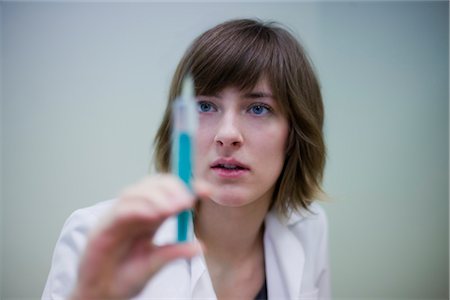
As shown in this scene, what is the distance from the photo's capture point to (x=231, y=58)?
2.52 ft

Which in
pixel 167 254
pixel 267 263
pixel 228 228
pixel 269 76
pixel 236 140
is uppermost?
pixel 269 76

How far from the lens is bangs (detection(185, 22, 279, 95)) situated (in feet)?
2.49

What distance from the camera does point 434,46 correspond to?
1.39 m

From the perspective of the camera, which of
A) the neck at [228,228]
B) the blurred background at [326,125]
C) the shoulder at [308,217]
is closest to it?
the neck at [228,228]

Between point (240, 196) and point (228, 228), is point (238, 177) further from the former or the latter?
point (228, 228)

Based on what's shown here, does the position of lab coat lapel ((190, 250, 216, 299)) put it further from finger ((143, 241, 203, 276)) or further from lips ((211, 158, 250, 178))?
finger ((143, 241, 203, 276))

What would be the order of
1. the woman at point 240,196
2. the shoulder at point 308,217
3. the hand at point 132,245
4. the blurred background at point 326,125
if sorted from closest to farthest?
the hand at point 132,245 → the woman at point 240,196 → the shoulder at point 308,217 → the blurred background at point 326,125

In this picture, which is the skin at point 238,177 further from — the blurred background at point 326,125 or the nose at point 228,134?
the blurred background at point 326,125

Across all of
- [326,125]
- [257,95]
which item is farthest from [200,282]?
[326,125]

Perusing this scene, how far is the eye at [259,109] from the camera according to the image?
0.78 meters

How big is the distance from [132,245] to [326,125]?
3.54 ft

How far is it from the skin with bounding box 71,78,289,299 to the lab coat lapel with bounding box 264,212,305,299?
4 cm

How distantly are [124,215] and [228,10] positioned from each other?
1.09m

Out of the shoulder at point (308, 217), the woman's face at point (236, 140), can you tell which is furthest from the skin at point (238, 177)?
the shoulder at point (308, 217)
